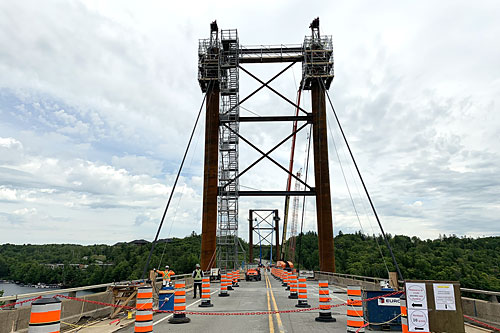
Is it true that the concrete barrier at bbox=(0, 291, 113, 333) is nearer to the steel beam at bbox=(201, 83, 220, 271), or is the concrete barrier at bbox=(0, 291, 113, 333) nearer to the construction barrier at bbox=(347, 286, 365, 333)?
the construction barrier at bbox=(347, 286, 365, 333)

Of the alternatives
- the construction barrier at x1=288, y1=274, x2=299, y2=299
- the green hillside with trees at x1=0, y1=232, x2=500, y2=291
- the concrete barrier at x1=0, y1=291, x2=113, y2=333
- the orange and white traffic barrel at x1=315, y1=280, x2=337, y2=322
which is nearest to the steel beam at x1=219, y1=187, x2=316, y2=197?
the construction barrier at x1=288, y1=274, x2=299, y2=299

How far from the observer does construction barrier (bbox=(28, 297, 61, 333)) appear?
607 cm

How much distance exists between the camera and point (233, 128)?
40.0 metres

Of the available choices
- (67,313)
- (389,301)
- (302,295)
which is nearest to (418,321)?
(389,301)

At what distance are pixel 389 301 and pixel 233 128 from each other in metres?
31.5

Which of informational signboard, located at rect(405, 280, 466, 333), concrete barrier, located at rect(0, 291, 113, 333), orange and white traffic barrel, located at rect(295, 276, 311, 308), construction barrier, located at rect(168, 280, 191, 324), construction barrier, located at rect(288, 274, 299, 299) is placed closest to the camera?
informational signboard, located at rect(405, 280, 466, 333)

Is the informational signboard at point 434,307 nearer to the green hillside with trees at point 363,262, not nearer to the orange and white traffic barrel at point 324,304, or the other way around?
the orange and white traffic barrel at point 324,304

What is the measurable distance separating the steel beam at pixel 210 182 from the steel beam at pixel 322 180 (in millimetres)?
10306

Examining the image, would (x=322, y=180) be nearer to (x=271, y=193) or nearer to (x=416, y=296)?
(x=271, y=193)

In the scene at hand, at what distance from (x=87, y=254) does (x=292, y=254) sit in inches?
5647

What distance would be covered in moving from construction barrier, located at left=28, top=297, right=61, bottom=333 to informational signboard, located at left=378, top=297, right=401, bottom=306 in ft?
27.4

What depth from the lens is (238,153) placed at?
40.5 m

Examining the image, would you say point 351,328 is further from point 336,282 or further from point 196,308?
point 336,282

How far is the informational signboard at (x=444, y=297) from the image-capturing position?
294 inches
